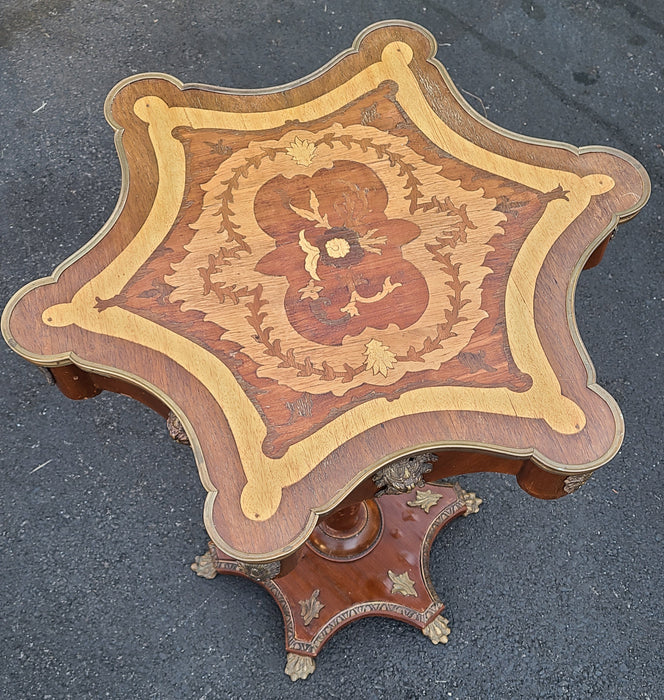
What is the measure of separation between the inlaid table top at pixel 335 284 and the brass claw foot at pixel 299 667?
2.48 ft

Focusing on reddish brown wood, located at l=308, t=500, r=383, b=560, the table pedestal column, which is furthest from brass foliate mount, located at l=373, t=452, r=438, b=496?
reddish brown wood, located at l=308, t=500, r=383, b=560

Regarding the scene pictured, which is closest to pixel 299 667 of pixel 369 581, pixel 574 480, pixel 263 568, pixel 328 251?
pixel 369 581

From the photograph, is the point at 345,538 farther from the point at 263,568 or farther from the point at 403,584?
the point at 263,568

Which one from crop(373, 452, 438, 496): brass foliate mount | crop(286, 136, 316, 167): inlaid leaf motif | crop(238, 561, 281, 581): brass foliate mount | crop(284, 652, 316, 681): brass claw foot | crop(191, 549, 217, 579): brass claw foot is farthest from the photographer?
crop(191, 549, 217, 579): brass claw foot

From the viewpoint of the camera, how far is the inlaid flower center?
1437 millimetres

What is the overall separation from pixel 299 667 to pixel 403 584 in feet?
1.04

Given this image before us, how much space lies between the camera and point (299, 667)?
1.77m

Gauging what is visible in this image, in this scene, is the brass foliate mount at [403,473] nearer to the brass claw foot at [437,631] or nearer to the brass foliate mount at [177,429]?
the brass foliate mount at [177,429]

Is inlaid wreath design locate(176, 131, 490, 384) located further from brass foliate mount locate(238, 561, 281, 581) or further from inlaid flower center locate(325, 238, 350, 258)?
brass foliate mount locate(238, 561, 281, 581)

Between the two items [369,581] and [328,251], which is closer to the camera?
[328,251]

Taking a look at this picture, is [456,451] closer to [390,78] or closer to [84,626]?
[390,78]

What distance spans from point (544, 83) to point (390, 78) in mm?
1285

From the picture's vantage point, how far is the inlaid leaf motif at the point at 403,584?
1.83 meters

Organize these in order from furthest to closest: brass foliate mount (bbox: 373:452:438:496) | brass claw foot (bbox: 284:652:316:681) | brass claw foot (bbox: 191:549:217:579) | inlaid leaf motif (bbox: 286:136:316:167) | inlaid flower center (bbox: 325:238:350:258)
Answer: brass claw foot (bbox: 191:549:217:579) → brass claw foot (bbox: 284:652:316:681) → inlaid leaf motif (bbox: 286:136:316:167) → inlaid flower center (bbox: 325:238:350:258) → brass foliate mount (bbox: 373:452:438:496)
